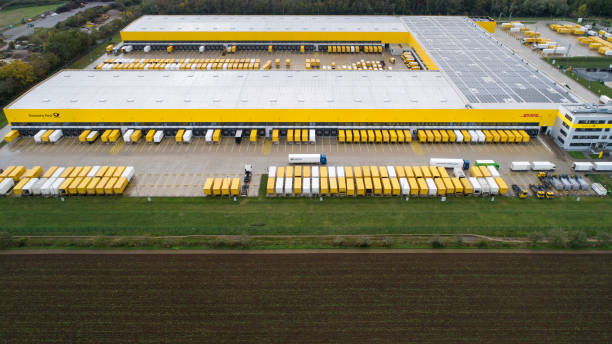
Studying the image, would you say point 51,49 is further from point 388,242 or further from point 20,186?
point 388,242

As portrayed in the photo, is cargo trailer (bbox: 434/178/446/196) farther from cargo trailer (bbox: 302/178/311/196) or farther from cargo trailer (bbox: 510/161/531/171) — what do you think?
cargo trailer (bbox: 302/178/311/196)

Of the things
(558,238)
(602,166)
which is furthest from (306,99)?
(602,166)

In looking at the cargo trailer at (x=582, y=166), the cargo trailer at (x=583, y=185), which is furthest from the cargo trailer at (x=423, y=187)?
the cargo trailer at (x=582, y=166)

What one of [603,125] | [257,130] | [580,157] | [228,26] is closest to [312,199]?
[257,130]

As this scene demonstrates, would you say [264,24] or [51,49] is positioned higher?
[264,24]

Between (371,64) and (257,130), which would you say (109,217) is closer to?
(257,130)

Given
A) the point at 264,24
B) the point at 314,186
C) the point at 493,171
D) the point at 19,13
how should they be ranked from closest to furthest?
the point at 314,186 → the point at 493,171 → the point at 264,24 → the point at 19,13
